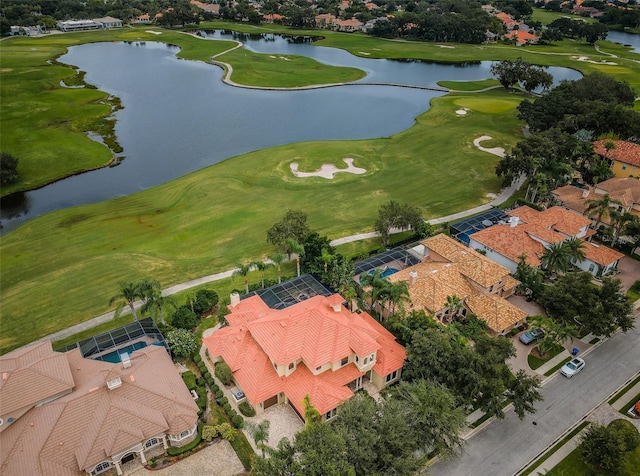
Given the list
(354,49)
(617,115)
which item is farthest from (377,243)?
(354,49)

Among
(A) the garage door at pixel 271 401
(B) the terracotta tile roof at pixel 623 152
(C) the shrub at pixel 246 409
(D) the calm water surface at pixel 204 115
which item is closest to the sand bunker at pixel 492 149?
(B) the terracotta tile roof at pixel 623 152

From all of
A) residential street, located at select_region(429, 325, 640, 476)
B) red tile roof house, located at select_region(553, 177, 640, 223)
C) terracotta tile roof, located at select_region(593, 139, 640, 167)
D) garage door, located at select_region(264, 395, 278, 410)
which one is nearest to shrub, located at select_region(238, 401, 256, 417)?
garage door, located at select_region(264, 395, 278, 410)

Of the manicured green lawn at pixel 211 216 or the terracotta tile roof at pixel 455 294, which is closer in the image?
the terracotta tile roof at pixel 455 294

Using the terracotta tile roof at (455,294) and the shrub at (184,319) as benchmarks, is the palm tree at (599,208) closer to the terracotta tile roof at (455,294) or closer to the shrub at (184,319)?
the terracotta tile roof at (455,294)

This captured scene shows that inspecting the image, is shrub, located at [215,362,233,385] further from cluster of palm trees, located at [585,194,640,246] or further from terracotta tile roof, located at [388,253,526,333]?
cluster of palm trees, located at [585,194,640,246]

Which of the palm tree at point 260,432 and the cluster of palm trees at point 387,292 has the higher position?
the cluster of palm trees at point 387,292

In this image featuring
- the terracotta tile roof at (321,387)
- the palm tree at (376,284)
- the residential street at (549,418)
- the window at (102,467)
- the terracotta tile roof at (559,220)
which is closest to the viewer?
the window at (102,467)
